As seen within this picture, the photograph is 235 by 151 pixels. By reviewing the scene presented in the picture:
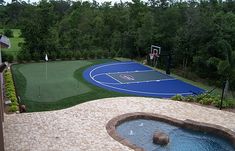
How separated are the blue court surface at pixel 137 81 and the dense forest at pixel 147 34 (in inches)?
103

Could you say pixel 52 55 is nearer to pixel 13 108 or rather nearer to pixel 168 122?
pixel 13 108

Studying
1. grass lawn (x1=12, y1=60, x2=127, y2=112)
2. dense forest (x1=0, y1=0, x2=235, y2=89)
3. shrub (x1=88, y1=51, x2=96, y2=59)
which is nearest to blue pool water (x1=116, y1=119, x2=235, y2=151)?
grass lawn (x1=12, y1=60, x2=127, y2=112)

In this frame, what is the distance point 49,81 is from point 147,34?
43.4ft

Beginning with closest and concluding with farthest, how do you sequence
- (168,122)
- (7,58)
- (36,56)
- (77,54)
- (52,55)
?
(168,122)
(7,58)
(36,56)
(52,55)
(77,54)

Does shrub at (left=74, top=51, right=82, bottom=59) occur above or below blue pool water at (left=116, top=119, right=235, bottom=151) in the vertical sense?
above

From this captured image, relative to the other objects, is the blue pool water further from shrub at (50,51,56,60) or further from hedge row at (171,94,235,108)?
shrub at (50,51,56,60)

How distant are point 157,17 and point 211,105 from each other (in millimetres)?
16923

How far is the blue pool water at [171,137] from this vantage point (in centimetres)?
1404

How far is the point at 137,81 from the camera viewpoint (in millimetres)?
26453

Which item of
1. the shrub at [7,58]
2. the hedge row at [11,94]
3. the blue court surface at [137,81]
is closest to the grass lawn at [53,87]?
the hedge row at [11,94]

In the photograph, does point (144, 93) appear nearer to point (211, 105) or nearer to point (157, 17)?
point (211, 105)

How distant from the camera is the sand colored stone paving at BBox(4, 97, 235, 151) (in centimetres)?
1288

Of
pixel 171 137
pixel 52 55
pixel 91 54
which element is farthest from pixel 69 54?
pixel 171 137

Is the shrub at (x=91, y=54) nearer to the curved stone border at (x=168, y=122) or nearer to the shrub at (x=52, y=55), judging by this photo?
the shrub at (x=52, y=55)
